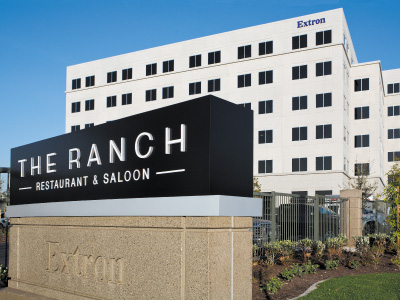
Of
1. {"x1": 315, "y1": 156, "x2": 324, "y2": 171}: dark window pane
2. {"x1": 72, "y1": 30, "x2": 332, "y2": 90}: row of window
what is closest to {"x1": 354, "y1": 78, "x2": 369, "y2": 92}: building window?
{"x1": 72, "y1": 30, "x2": 332, "y2": 90}: row of window

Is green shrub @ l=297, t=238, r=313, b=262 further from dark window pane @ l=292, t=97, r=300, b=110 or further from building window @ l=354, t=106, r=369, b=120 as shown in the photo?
building window @ l=354, t=106, r=369, b=120

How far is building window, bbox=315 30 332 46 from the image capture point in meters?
49.8

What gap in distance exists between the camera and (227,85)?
2153 inches

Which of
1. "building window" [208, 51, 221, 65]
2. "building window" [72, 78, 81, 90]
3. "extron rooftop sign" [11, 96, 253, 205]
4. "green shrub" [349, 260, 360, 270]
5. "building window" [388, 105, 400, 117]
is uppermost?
"building window" [208, 51, 221, 65]

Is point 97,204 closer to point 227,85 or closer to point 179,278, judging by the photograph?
point 179,278

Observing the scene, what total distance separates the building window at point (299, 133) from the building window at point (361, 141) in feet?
27.1

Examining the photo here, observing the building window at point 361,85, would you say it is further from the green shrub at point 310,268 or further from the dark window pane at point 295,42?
the green shrub at point 310,268

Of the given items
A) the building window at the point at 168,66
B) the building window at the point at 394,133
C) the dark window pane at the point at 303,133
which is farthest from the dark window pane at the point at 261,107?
the building window at the point at 394,133

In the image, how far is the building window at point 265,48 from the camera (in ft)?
173

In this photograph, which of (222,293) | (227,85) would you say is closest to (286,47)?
(227,85)

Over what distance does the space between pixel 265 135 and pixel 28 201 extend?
146ft

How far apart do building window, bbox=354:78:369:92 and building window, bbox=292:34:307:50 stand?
8.66 metres

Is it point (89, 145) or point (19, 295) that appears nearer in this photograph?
point (89, 145)

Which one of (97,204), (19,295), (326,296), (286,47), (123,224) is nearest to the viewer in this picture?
(123,224)
